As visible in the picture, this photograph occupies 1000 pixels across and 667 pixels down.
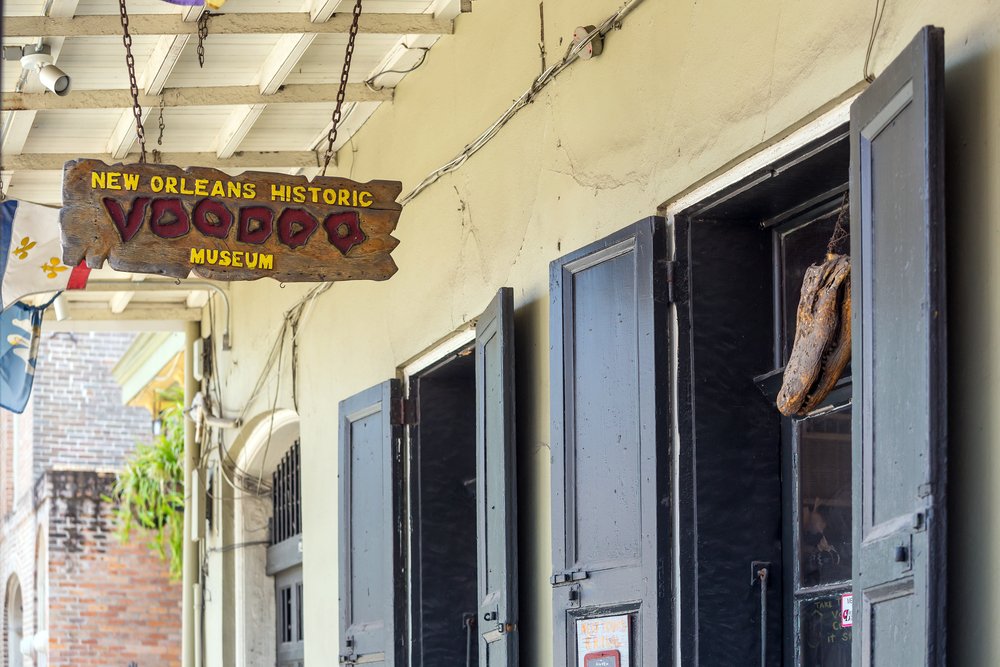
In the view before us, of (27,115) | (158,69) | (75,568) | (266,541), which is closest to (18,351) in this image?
(266,541)

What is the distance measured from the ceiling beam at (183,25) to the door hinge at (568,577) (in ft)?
8.42

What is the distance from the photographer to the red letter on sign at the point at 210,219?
16.9ft

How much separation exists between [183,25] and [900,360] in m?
3.83

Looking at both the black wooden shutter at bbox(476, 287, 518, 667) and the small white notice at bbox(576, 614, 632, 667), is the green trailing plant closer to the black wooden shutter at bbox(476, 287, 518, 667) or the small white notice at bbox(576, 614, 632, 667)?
the black wooden shutter at bbox(476, 287, 518, 667)

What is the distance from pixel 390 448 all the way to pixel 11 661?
13.7 m

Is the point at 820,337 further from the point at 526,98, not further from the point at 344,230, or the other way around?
the point at 526,98

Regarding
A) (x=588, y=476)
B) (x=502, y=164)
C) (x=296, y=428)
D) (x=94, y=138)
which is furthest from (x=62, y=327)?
(x=588, y=476)

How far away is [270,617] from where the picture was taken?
10633 millimetres

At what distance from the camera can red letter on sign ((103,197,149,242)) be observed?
503 centimetres

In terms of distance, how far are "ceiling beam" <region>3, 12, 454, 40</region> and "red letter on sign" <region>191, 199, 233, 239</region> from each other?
133 centimetres

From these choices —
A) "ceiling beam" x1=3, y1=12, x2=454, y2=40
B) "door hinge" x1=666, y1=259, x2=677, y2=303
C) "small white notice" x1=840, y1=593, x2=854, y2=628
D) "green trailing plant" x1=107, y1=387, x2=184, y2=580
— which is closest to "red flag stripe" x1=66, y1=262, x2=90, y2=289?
"ceiling beam" x1=3, y1=12, x2=454, y2=40

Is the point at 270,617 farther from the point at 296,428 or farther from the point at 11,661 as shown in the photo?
the point at 11,661

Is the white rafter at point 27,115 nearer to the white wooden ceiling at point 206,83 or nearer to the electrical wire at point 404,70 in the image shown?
the white wooden ceiling at point 206,83

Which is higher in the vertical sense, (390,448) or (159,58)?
(159,58)
